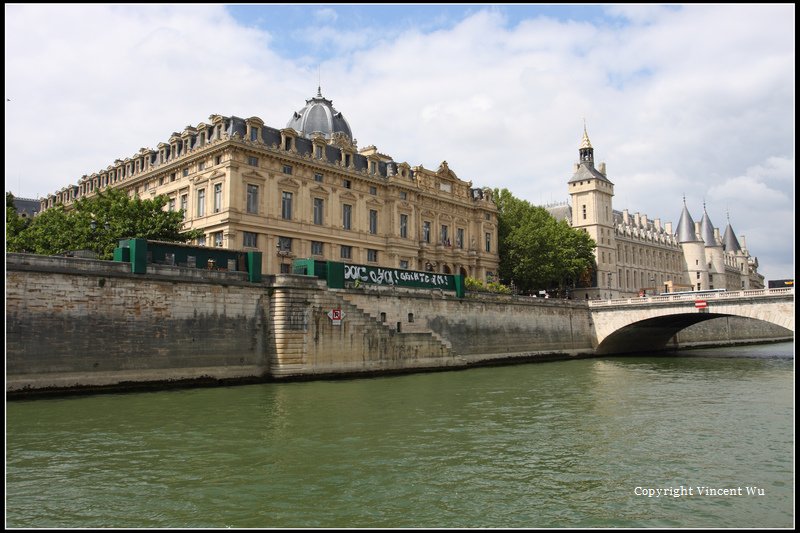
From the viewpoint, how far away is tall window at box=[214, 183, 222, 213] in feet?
152

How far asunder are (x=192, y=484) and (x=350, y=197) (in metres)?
42.6

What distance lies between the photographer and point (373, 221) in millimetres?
56750

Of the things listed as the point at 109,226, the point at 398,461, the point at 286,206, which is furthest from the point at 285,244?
the point at 398,461

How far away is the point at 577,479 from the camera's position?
44.9 feet

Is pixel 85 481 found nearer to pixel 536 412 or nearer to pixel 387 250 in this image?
pixel 536 412

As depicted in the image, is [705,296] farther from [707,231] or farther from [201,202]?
[707,231]

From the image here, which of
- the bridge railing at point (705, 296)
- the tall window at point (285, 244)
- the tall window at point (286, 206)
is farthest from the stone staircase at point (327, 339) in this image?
the bridge railing at point (705, 296)

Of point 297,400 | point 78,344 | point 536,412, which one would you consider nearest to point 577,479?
point 536,412

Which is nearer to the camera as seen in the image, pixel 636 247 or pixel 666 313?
pixel 666 313

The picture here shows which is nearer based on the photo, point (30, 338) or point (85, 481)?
point (85, 481)

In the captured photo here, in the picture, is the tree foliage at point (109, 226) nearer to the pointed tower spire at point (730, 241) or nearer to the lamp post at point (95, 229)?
the lamp post at point (95, 229)

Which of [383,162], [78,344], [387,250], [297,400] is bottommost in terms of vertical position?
[297,400]

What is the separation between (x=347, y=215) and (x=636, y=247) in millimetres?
63477

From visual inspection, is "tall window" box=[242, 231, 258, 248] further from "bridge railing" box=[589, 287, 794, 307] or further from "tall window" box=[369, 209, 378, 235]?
"bridge railing" box=[589, 287, 794, 307]
